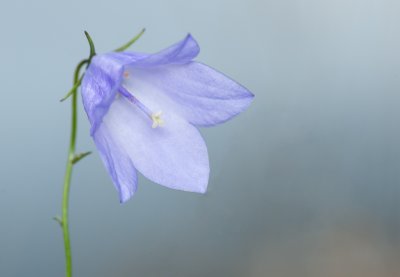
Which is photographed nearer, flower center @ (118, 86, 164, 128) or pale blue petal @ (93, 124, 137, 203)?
pale blue petal @ (93, 124, 137, 203)

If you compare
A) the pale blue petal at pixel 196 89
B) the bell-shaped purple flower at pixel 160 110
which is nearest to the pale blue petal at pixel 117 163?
the bell-shaped purple flower at pixel 160 110

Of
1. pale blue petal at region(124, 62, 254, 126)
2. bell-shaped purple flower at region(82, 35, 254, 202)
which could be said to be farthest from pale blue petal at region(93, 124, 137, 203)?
pale blue petal at region(124, 62, 254, 126)

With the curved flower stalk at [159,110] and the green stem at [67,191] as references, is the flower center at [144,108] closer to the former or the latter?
the curved flower stalk at [159,110]

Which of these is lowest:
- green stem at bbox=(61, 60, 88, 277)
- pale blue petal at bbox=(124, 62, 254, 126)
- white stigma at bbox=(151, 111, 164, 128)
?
green stem at bbox=(61, 60, 88, 277)

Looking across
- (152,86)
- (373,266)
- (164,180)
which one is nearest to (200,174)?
(164,180)

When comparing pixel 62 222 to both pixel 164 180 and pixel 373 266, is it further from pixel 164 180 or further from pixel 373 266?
pixel 373 266

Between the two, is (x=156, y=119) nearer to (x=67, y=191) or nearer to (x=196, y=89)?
(x=196, y=89)

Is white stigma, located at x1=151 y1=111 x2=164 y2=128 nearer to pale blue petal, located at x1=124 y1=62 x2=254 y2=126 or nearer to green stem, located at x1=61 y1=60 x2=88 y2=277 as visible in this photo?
pale blue petal, located at x1=124 y1=62 x2=254 y2=126
